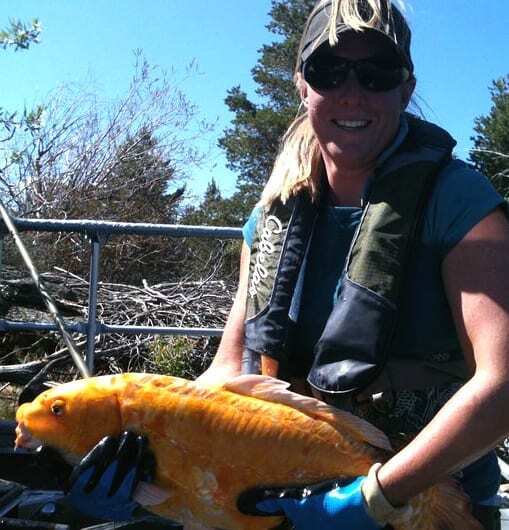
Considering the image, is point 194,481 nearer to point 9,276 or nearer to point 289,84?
point 9,276

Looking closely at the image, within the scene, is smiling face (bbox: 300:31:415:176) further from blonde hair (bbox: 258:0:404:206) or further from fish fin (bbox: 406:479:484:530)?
fish fin (bbox: 406:479:484:530)

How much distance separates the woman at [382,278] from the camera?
5.24ft

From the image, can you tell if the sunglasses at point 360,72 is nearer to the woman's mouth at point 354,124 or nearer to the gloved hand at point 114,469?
the woman's mouth at point 354,124

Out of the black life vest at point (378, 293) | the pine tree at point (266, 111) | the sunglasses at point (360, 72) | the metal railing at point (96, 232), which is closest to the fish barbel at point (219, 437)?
the black life vest at point (378, 293)

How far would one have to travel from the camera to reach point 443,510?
1.72 metres

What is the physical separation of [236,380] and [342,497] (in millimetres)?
394

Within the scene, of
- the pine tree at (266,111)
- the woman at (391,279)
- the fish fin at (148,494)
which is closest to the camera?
the woman at (391,279)

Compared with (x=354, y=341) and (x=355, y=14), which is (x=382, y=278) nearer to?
(x=354, y=341)

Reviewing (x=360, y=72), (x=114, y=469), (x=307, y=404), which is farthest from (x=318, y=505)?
(x=360, y=72)

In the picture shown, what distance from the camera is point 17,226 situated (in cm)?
385

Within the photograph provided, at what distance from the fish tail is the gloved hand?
620 mm

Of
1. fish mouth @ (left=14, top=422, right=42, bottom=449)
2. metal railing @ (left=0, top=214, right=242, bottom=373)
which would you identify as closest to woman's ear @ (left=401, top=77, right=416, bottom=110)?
fish mouth @ (left=14, top=422, right=42, bottom=449)

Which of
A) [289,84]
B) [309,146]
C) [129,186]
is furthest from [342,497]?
[289,84]

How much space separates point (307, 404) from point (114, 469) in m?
0.49
